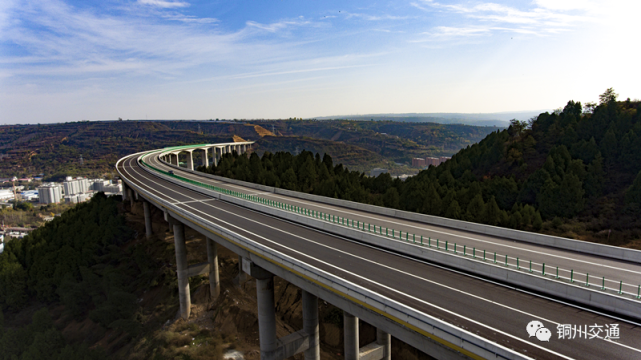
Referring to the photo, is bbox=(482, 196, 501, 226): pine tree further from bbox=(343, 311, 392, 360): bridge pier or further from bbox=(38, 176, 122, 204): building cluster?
bbox=(38, 176, 122, 204): building cluster

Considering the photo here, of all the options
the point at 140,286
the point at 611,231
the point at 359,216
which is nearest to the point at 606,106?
the point at 611,231

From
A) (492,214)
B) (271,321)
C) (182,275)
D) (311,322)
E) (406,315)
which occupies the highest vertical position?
(406,315)

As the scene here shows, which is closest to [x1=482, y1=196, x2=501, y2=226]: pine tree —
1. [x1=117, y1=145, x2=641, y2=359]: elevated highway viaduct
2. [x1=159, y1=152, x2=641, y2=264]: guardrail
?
[x1=159, y1=152, x2=641, y2=264]: guardrail

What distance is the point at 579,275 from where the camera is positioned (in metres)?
16.6

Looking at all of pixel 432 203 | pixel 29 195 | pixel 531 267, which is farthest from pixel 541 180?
pixel 29 195

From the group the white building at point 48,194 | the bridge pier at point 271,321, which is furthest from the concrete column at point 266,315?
the white building at point 48,194

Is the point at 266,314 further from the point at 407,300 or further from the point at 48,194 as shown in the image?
the point at 48,194

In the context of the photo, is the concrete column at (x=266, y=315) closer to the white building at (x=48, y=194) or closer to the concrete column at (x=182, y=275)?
the concrete column at (x=182, y=275)

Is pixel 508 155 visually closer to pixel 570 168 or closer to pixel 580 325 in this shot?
pixel 570 168

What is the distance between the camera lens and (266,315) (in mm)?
23625

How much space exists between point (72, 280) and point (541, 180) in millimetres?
64574

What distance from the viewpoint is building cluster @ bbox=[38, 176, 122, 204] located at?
604ft

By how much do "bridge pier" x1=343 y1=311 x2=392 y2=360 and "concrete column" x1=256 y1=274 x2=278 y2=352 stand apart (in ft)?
16.2

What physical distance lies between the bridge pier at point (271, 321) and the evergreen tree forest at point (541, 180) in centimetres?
2401
